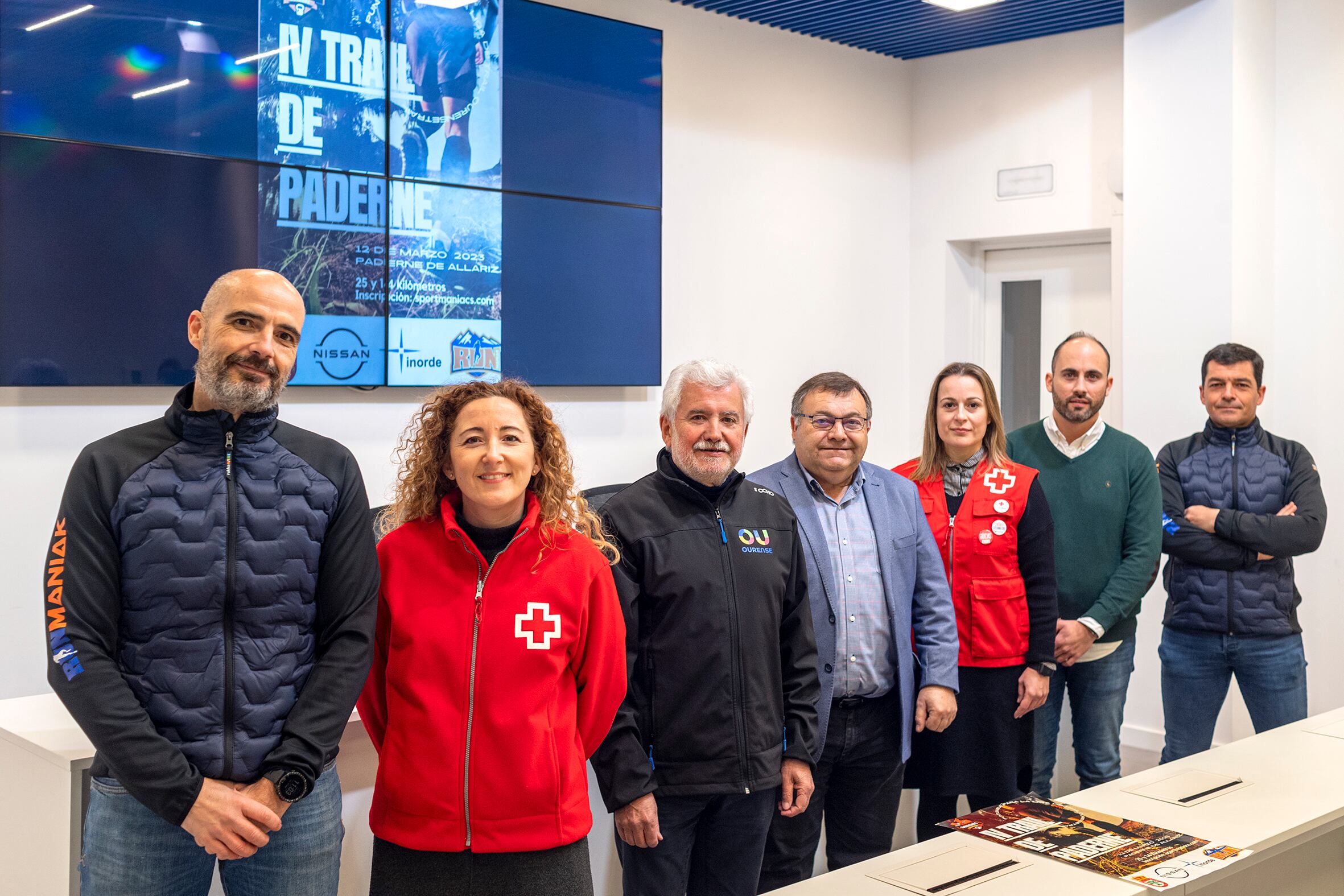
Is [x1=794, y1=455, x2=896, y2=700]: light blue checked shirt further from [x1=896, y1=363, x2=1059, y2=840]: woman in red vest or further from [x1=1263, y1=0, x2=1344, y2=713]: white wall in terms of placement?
[x1=1263, y1=0, x2=1344, y2=713]: white wall

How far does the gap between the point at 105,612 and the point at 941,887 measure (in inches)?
56.5

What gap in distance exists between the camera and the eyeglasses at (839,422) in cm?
285

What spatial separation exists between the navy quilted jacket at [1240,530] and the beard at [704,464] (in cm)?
198

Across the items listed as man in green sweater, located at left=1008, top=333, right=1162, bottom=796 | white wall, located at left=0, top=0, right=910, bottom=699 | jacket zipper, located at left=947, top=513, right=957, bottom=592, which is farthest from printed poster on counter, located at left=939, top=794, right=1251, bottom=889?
white wall, located at left=0, top=0, right=910, bottom=699

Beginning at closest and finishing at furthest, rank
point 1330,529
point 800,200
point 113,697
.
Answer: point 113,697, point 1330,529, point 800,200

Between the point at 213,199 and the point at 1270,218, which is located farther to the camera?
the point at 1270,218

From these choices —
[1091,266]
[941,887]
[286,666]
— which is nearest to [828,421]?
[941,887]

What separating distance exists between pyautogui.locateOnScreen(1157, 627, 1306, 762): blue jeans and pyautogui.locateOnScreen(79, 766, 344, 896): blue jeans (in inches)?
115

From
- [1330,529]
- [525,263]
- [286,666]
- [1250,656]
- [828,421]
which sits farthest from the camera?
[1330,529]

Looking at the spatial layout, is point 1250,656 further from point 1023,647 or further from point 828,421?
point 828,421

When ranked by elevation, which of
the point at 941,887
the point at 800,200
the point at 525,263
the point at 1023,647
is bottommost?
the point at 941,887

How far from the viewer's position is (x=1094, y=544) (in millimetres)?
3592

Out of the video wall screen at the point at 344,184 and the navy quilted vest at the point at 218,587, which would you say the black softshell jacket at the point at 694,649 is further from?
the video wall screen at the point at 344,184

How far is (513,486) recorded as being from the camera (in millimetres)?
2111
